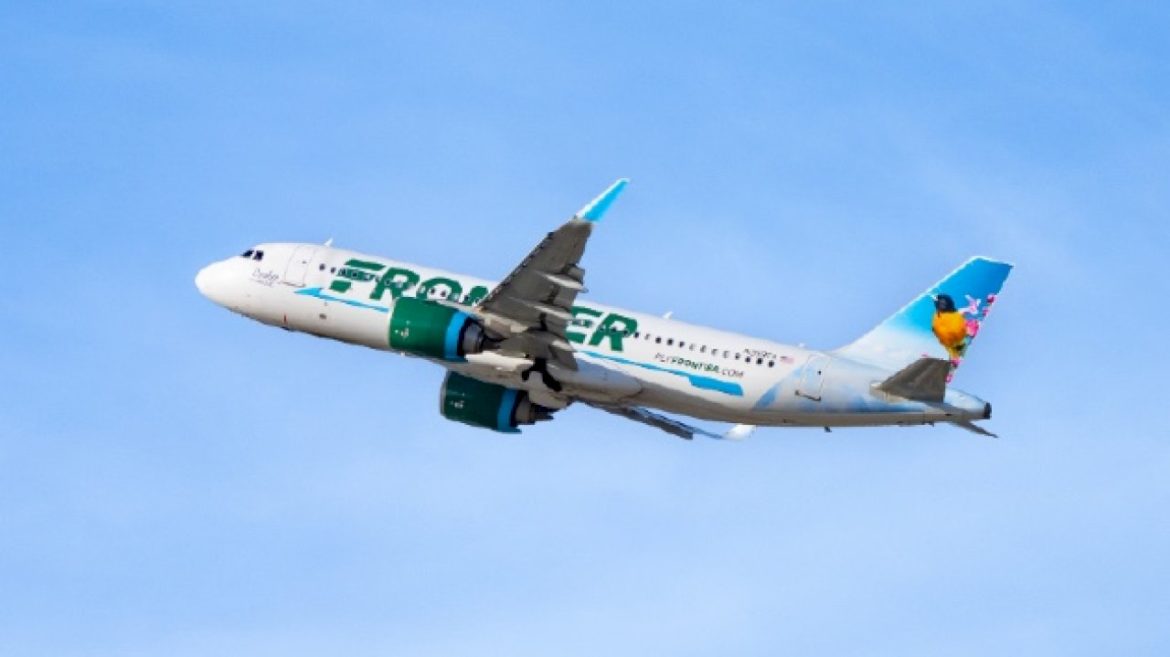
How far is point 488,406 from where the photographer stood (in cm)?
6925

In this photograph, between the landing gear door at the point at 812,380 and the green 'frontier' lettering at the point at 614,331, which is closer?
the landing gear door at the point at 812,380

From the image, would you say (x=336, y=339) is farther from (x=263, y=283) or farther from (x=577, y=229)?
(x=577, y=229)

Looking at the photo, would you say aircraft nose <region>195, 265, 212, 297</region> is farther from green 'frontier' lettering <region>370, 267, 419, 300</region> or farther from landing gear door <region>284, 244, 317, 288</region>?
green 'frontier' lettering <region>370, 267, 419, 300</region>

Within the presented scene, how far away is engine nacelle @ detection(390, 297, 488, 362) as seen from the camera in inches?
2496

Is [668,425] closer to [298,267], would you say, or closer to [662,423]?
[662,423]

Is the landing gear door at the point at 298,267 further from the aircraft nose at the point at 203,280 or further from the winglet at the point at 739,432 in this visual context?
the winglet at the point at 739,432

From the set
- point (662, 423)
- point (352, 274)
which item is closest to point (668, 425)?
point (662, 423)

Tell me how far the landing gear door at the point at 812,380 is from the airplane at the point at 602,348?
3cm

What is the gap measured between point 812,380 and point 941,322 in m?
5.55

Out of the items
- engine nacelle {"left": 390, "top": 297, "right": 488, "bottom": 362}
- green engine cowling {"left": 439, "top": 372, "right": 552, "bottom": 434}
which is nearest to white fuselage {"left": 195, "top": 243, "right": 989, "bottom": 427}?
engine nacelle {"left": 390, "top": 297, "right": 488, "bottom": 362}

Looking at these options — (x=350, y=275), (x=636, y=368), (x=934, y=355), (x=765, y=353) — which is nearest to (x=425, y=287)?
(x=350, y=275)

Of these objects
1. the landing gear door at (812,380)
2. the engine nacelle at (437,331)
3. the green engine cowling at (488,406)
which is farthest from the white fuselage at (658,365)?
the green engine cowling at (488,406)

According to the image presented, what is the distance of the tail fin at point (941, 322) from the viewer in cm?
6612

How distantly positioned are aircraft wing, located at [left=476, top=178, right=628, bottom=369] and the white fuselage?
3.29 ft
